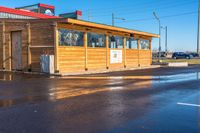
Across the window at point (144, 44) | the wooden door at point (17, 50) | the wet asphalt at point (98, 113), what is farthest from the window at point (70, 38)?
the window at point (144, 44)

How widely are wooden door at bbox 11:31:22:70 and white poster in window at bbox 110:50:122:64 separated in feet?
26.5

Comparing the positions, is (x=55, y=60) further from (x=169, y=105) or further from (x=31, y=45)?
(x=169, y=105)

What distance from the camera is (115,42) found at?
2436cm

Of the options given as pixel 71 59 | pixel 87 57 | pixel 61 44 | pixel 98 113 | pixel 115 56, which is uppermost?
pixel 61 44

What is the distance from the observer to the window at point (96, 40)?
2120 centimetres

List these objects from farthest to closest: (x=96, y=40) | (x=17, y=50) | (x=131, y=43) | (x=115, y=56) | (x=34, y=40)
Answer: (x=131, y=43) → (x=115, y=56) → (x=96, y=40) → (x=17, y=50) → (x=34, y=40)

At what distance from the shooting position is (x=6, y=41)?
2097cm

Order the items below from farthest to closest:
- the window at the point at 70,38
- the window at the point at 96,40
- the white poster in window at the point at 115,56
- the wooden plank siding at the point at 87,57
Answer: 1. the white poster in window at the point at 115,56
2. the window at the point at 96,40
3. the wooden plank siding at the point at 87,57
4. the window at the point at 70,38

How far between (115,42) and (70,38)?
20.6 feet

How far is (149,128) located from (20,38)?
16643 millimetres

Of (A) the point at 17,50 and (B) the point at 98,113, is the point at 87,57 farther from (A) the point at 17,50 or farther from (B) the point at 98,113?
(B) the point at 98,113

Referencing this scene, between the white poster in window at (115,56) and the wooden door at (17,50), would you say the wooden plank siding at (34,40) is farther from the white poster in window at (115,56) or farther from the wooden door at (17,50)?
the white poster in window at (115,56)

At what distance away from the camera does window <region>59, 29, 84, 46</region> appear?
18617 millimetres

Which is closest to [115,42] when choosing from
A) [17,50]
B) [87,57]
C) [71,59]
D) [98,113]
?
[87,57]
